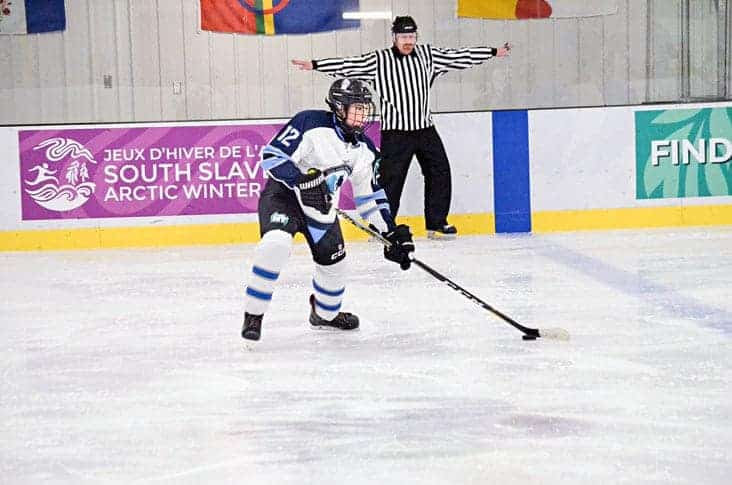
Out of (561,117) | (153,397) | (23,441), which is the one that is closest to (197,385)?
(153,397)

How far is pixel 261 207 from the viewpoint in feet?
13.1

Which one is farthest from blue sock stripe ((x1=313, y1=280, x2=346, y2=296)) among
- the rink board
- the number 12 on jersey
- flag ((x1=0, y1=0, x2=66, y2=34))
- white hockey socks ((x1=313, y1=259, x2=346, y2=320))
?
flag ((x1=0, y1=0, x2=66, y2=34))

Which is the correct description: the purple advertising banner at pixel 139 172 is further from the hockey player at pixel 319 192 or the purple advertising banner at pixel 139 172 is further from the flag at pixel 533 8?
the hockey player at pixel 319 192

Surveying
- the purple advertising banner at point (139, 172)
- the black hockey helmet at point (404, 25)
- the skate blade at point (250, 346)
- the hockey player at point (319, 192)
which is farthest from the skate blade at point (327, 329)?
the black hockey helmet at point (404, 25)

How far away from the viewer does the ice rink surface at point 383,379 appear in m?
2.50

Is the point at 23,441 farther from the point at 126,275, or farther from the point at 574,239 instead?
the point at 574,239

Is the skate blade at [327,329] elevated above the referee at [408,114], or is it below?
below

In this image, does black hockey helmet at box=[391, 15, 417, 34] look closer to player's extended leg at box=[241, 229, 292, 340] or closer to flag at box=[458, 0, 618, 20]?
flag at box=[458, 0, 618, 20]

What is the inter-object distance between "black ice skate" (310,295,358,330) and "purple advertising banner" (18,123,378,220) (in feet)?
10.4

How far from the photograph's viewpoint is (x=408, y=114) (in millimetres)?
7328

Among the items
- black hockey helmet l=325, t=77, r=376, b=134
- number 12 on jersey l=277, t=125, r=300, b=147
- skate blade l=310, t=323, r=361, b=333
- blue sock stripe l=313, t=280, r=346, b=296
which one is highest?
black hockey helmet l=325, t=77, r=376, b=134

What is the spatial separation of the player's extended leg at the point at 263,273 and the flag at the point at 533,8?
6429mm

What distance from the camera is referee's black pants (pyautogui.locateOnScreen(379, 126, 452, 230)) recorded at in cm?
727

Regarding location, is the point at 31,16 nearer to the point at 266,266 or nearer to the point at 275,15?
the point at 275,15
